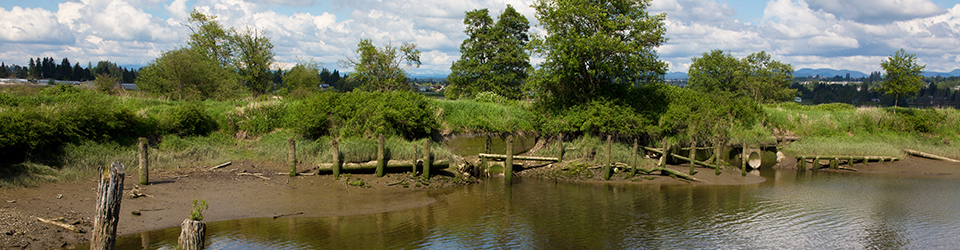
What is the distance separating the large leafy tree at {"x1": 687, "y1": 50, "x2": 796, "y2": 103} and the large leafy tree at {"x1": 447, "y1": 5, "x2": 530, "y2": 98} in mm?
17072

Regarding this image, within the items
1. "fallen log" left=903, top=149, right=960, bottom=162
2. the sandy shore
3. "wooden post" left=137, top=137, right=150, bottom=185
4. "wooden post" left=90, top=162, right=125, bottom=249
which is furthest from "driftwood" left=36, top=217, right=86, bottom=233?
"fallen log" left=903, top=149, right=960, bottom=162

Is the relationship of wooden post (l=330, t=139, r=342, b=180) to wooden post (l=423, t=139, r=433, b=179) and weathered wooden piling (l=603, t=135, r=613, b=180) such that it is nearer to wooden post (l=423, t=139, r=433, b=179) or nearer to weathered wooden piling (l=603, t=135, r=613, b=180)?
wooden post (l=423, t=139, r=433, b=179)

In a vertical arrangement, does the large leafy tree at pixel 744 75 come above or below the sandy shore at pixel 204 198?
above

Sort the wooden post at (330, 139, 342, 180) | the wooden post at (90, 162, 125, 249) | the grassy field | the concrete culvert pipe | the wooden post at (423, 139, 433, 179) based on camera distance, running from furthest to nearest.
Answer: the concrete culvert pipe
the wooden post at (423, 139, 433, 179)
the wooden post at (330, 139, 342, 180)
the grassy field
the wooden post at (90, 162, 125, 249)

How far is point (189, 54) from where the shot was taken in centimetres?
2652

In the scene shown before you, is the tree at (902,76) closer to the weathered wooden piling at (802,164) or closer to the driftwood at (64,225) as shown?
the weathered wooden piling at (802,164)

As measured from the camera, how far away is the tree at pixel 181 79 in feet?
83.4

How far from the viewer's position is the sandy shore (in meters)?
10.4

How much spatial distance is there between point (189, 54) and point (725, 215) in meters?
25.2

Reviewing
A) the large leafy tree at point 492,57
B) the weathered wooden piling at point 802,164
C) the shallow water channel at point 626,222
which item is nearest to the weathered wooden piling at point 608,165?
the shallow water channel at point 626,222

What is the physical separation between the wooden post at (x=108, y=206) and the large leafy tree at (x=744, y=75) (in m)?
42.4

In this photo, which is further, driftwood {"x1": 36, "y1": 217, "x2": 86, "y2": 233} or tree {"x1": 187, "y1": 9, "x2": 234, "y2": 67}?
tree {"x1": 187, "y1": 9, "x2": 234, "y2": 67}

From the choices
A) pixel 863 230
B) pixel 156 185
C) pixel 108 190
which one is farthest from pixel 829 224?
pixel 156 185

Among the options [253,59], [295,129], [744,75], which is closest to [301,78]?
[253,59]
